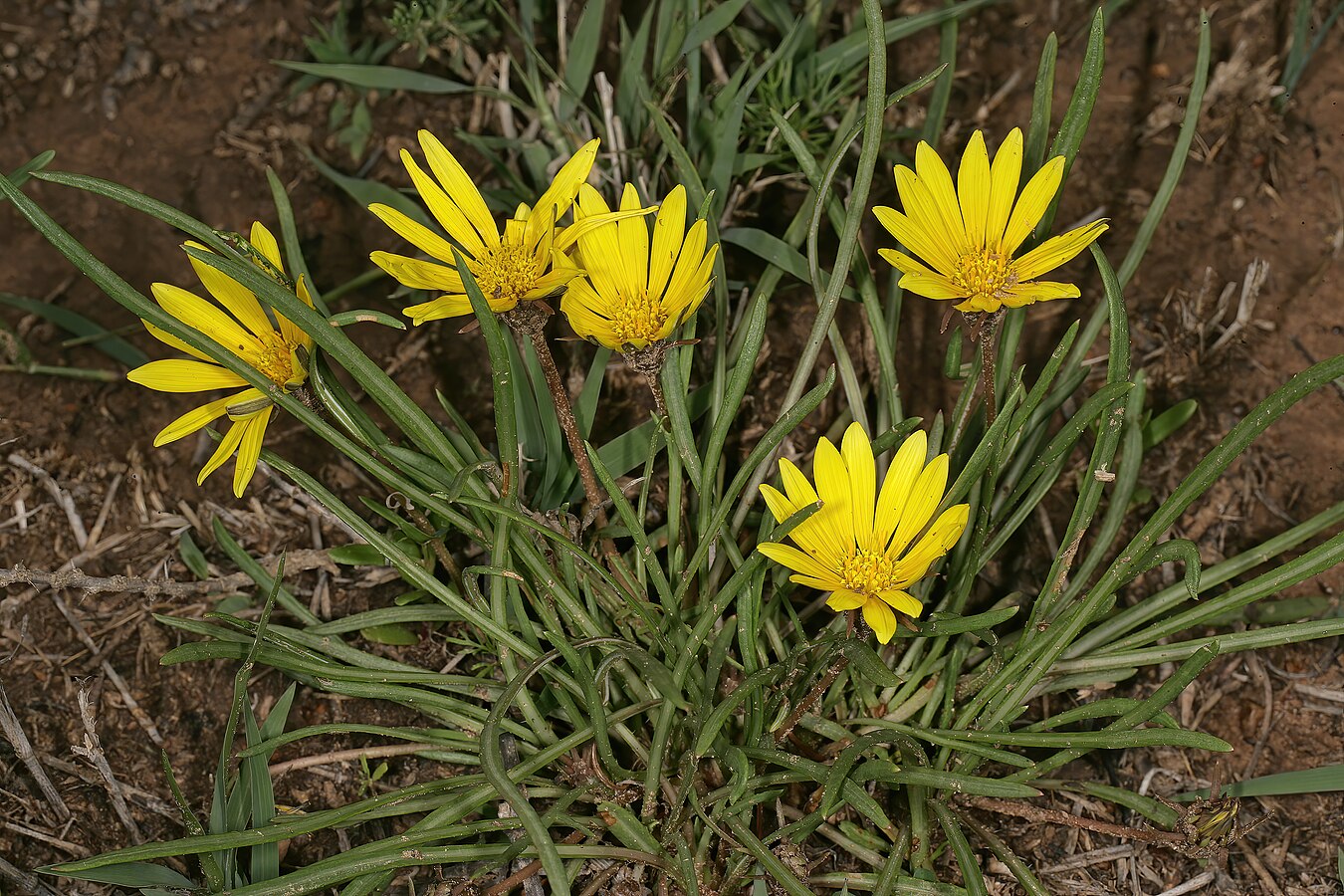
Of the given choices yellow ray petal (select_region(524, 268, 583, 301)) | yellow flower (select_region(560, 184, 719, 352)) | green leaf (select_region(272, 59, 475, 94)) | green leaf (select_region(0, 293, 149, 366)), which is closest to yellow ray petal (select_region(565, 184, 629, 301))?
yellow flower (select_region(560, 184, 719, 352))

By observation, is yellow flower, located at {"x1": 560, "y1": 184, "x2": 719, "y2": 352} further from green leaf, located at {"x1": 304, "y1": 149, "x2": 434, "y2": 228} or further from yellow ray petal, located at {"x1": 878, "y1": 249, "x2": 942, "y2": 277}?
green leaf, located at {"x1": 304, "y1": 149, "x2": 434, "y2": 228}

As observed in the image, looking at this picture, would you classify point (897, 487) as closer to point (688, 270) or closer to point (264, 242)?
point (688, 270)

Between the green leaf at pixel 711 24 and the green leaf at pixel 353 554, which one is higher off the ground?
the green leaf at pixel 711 24

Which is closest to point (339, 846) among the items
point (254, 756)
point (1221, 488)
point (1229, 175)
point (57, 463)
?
point (254, 756)

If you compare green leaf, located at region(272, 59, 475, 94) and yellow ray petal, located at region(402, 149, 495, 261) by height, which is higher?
green leaf, located at region(272, 59, 475, 94)

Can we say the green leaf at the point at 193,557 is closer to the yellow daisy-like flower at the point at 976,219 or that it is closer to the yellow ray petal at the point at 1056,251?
the yellow daisy-like flower at the point at 976,219

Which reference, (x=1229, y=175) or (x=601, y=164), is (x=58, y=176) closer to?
(x=601, y=164)

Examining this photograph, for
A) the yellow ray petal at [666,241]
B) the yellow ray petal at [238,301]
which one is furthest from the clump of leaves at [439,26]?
the yellow ray petal at [666,241]
